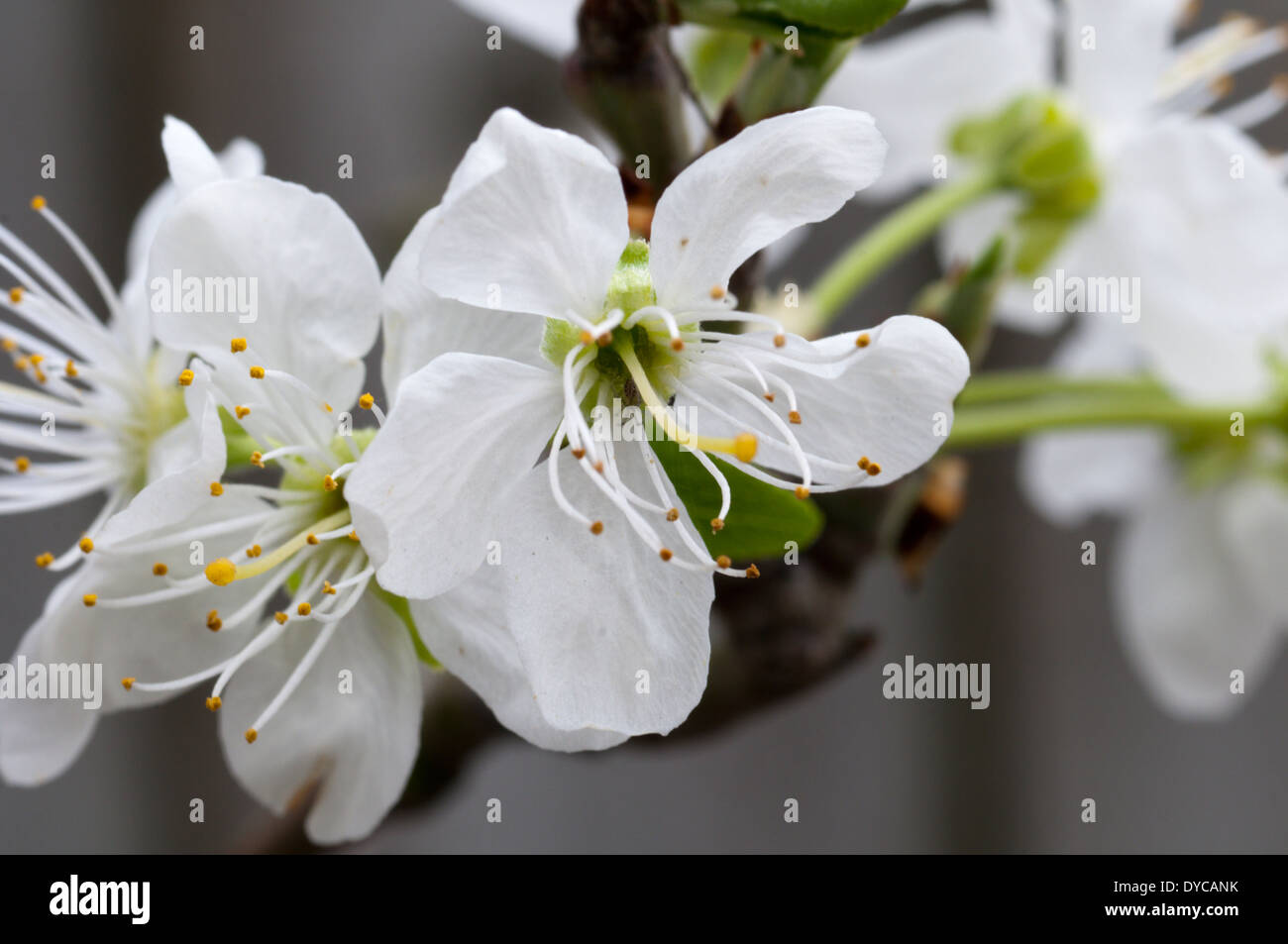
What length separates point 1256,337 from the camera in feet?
2.16

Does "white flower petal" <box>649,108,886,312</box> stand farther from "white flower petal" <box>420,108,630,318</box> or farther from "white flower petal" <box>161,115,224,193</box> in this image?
"white flower petal" <box>161,115,224,193</box>

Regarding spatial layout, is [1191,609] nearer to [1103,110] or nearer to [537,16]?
[1103,110]

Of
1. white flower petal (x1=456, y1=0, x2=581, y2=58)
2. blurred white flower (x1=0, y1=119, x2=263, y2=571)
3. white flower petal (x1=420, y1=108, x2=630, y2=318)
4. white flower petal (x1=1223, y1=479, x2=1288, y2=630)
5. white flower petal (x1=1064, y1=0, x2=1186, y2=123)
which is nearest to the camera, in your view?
white flower petal (x1=420, y1=108, x2=630, y2=318)

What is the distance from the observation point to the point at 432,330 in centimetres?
38

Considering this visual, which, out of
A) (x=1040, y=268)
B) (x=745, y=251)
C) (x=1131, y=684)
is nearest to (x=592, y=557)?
(x=745, y=251)

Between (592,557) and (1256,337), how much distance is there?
0.46 meters

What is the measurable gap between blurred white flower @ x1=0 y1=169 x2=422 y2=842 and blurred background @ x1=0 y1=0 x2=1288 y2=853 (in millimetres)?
750

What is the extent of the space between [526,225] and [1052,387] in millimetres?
418

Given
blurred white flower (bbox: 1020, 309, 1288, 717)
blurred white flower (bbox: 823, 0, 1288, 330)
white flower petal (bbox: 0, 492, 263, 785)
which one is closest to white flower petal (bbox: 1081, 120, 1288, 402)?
blurred white flower (bbox: 823, 0, 1288, 330)

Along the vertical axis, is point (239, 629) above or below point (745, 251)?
below

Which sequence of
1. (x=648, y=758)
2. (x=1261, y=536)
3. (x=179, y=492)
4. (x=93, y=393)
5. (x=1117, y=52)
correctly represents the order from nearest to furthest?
1. (x=179, y=492)
2. (x=93, y=393)
3. (x=1117, y=52)
4. (x=1261, y=536)
5. (x=648, y=758)

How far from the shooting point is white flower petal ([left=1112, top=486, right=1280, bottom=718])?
0.85m

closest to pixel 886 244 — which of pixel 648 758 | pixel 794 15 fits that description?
pixel 794 15
